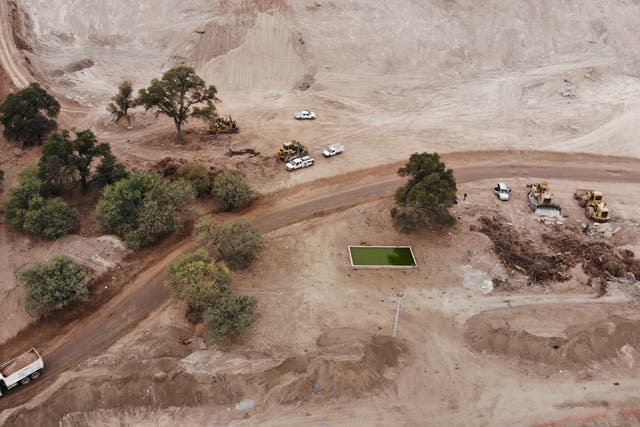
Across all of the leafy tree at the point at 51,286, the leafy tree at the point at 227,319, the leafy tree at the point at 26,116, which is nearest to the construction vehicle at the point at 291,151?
the leafy tree at the point at 227,319

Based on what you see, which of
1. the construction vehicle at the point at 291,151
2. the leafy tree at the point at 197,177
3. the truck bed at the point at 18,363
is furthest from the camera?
the construction vehicle at the point at 291,151

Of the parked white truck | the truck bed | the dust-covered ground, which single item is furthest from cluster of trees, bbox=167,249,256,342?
the truck bed

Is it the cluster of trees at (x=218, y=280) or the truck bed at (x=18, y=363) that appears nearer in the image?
the truck bed at (x=18, y=363)

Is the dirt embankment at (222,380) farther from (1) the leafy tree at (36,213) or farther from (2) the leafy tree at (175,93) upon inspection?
(2) the leafy tree at (175,93)

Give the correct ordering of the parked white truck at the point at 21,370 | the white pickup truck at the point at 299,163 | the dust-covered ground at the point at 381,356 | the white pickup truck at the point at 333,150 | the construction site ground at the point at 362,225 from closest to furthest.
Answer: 1. the dust-covered ground at the point at 381,356
2. the parked white truck at the point at 21,370
3. the construction site ground at the point at 362,225
4. the white pickup truck at the point at 299,163
5. the white pickup truck at the point at 333,150

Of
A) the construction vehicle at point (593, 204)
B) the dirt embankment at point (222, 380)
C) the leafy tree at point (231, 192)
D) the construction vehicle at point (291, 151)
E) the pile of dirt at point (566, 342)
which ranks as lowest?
the pile of dirt at point (566, 342)

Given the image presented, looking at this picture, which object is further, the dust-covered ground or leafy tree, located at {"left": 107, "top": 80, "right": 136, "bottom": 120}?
leafy tree, located at {"left": 107, "top": 80, "right": 136, "bottom": 120}

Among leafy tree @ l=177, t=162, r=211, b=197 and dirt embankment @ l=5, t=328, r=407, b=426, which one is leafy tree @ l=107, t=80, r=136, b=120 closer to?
leafy tree @ l=177, t=162, r=211, b=197

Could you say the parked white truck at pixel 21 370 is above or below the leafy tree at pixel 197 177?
below
